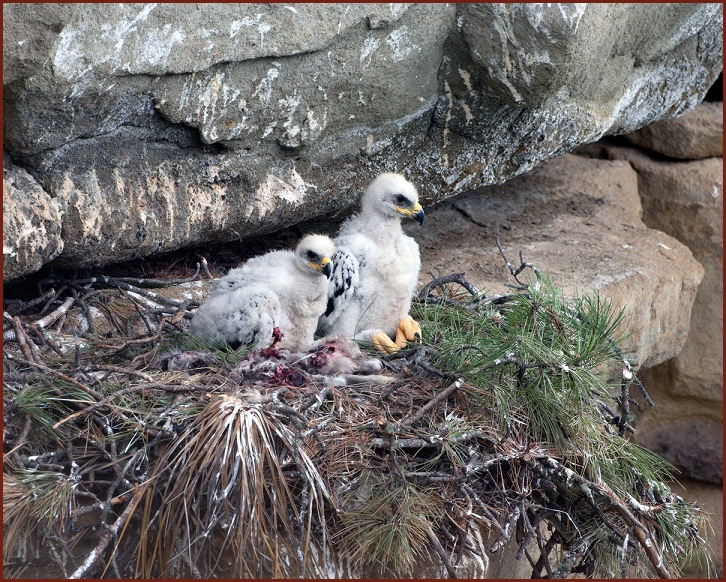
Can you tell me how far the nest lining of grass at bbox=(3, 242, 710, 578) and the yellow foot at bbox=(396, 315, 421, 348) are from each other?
68 millimetres

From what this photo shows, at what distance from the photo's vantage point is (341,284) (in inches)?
161

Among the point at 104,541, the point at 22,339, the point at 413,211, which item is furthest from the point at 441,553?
the point at 22,339

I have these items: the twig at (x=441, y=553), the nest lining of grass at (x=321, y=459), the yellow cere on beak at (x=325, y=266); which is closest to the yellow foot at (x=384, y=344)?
the nest lining of grass at (x=321, y=459)

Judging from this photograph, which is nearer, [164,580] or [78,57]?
[164,580]

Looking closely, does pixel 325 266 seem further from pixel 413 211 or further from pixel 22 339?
pixel 22 339

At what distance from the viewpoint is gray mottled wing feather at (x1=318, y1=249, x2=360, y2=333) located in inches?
161

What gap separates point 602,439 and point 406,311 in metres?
1.06

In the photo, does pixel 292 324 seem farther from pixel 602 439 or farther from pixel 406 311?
pixel 602 439

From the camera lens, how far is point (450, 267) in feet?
17.7

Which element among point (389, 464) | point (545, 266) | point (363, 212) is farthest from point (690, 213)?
point (389, 464)

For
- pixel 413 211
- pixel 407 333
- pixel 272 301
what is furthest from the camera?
pixel 413 211

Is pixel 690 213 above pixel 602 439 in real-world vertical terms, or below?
below

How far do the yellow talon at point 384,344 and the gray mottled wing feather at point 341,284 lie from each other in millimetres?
225

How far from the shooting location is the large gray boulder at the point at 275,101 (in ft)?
11.7
